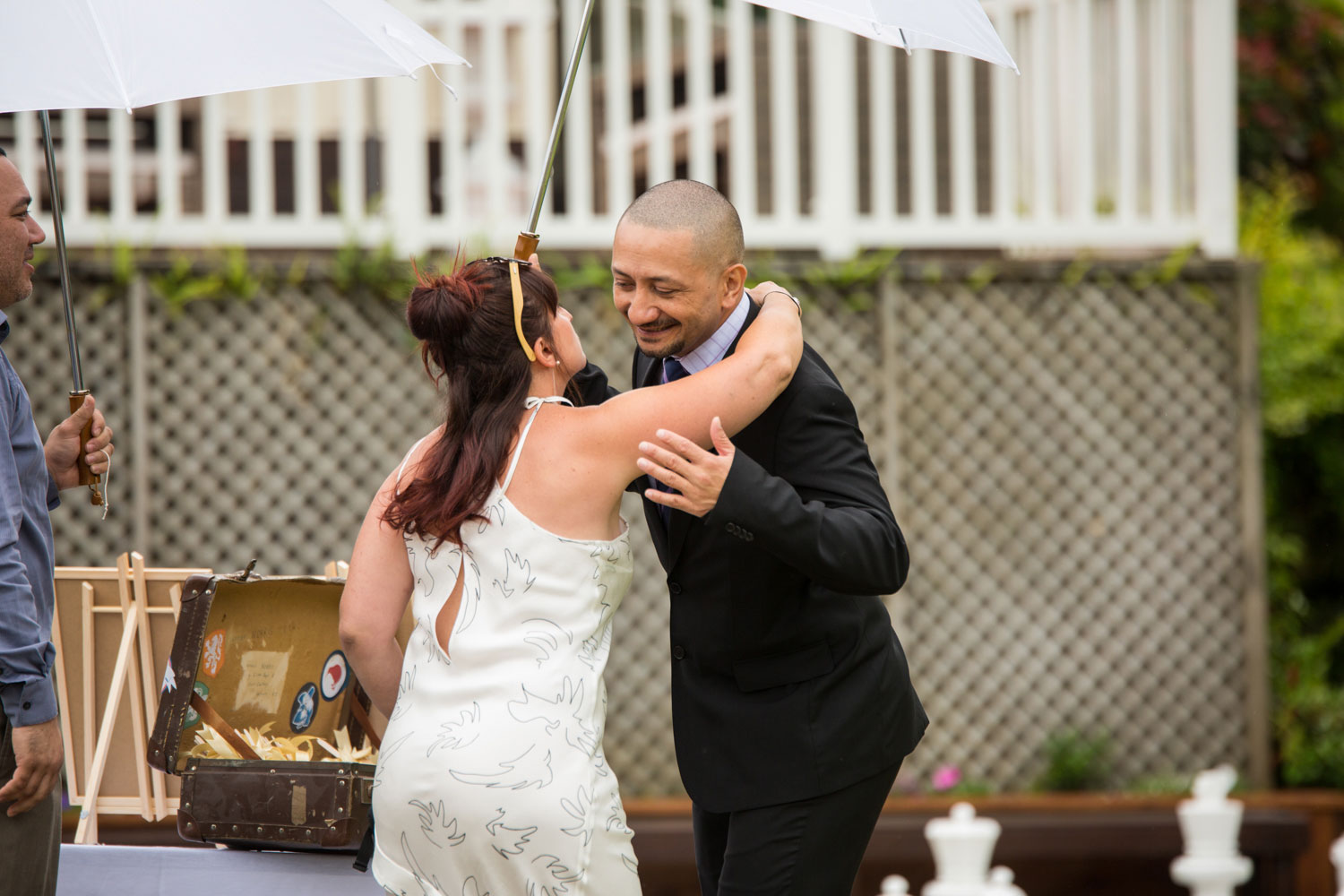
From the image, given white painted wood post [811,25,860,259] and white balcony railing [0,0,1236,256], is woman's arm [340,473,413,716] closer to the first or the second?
white balcony railing [0,0,1236,256]

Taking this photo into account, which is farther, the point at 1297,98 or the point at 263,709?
the point at 1297,98

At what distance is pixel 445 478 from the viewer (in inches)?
88.7

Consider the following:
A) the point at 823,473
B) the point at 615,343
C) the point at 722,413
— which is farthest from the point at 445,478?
the point at 615,343

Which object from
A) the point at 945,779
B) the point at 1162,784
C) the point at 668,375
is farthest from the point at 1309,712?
the point at 668,375

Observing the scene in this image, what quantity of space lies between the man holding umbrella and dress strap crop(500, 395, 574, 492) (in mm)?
893

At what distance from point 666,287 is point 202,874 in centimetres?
156

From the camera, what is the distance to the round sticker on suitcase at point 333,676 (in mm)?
2854

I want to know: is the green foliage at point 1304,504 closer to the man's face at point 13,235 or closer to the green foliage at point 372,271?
the green foliage at point 372,271

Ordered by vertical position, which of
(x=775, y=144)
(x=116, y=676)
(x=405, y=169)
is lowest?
(x=116, y=676)

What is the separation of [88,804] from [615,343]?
3221 mm

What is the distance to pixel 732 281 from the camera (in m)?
2.54

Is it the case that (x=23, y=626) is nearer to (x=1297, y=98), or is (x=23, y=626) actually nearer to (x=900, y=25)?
(x=900, y=25)

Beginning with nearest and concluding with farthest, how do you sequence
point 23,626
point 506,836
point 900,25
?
point 506,836 < point 23,626 < point 900,25

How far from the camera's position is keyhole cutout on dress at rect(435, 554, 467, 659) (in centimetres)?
223
